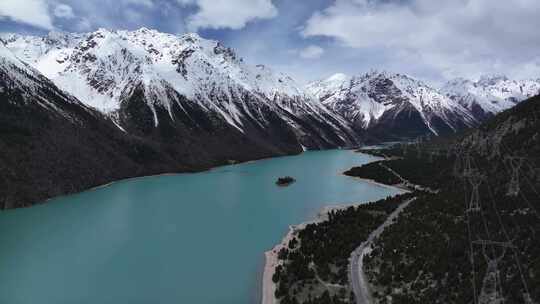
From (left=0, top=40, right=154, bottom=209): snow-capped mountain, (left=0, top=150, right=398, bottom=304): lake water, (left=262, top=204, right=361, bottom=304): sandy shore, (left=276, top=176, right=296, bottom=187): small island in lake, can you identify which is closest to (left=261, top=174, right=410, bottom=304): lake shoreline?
(left=262, top=204, right=361, bottom=304): sandy shore

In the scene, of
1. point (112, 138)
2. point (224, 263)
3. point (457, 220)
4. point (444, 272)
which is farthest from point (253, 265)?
point (112, 138)

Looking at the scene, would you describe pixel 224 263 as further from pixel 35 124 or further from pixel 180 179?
pixel 35 124

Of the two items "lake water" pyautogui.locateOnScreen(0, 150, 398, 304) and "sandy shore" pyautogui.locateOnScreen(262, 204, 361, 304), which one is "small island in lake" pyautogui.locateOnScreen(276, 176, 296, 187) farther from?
"sandy shore" pyautogui.locateOnScreen(262, 204, 361, 304)

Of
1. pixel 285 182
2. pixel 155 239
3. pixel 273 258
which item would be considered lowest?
pixel 273 258

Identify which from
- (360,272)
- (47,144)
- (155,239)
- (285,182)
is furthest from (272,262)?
(47,144)

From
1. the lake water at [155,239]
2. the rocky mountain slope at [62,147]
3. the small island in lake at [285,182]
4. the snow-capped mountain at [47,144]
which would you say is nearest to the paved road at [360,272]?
the lake water at [155,239]

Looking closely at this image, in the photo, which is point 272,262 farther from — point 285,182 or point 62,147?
point 62,147
